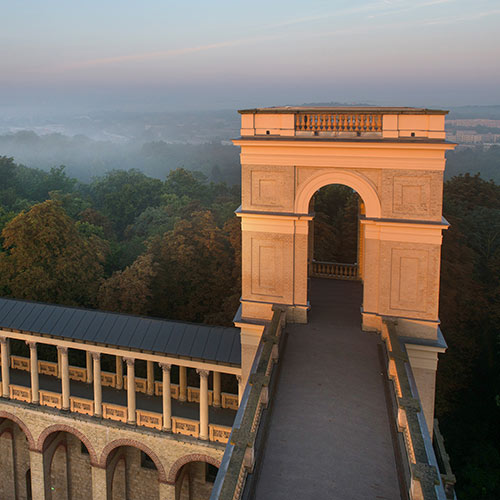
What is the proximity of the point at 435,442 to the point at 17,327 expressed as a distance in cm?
2126

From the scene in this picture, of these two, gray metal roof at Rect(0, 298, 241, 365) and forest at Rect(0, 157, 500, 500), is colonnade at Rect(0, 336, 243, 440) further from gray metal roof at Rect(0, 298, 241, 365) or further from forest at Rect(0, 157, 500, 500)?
forest at Rect(0, 157, 500, 500)

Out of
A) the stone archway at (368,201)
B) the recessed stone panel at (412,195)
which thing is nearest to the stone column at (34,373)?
the stone archway at (368,201)

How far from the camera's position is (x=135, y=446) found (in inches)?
1005

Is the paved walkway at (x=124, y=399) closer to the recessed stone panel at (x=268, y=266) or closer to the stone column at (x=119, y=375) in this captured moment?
the stone column at (x=119, y=375)

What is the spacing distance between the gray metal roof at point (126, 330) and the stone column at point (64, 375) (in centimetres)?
89

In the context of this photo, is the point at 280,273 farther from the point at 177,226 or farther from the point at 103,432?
the point at 177,226

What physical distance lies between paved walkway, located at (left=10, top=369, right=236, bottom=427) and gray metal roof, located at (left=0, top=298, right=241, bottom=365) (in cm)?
396

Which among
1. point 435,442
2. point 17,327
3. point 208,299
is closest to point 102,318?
point 17,327

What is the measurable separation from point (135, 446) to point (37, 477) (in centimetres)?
653

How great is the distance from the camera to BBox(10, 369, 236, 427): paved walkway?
2556 centimetres

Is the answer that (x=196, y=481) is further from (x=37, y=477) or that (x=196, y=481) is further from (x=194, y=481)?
(x=37, y=477)

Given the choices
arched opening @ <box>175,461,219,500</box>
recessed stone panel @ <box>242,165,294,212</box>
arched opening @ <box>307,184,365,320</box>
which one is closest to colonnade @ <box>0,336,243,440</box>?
arched opening @ <box>175,461,219,500</box>

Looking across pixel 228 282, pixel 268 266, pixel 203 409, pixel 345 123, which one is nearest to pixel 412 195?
pixel 345 123

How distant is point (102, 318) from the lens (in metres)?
25.7
